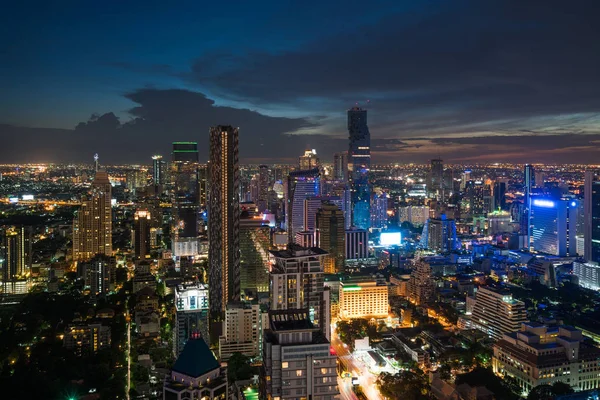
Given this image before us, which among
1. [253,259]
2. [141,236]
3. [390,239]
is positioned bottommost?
[390,239]

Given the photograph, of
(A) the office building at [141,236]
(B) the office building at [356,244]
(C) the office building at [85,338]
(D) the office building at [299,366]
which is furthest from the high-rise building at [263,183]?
(D) the office building at [299,366]

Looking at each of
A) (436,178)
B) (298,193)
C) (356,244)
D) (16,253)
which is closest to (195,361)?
(16,253)

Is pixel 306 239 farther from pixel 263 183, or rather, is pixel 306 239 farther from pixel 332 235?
pixel 263 183

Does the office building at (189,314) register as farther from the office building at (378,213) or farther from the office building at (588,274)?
the office building at (378,213)

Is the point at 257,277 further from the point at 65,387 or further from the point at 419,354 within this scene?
the point at 65,387

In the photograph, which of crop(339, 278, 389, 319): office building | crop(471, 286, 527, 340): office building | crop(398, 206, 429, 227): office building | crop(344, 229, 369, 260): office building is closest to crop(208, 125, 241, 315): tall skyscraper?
crop(339, 278, 389, 319): office building

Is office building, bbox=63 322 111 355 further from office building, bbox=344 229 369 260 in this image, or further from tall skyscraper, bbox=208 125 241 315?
office building, bbox=344 229 369 260
